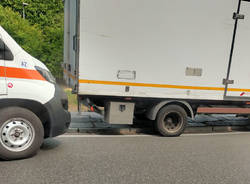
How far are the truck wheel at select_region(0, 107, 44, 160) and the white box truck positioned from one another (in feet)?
4.72

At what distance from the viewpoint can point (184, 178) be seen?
3.33 m

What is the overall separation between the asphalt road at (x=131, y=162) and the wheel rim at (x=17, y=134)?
0.88ft

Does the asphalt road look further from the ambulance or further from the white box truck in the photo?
the white box truck

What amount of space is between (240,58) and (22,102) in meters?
5.37

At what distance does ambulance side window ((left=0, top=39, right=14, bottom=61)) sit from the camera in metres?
3.39

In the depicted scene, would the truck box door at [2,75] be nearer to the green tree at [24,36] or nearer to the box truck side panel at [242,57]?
the box truck side panel at [242,57]

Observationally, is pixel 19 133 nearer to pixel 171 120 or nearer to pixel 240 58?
pixel 171 120

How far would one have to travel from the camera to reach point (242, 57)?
5.65m

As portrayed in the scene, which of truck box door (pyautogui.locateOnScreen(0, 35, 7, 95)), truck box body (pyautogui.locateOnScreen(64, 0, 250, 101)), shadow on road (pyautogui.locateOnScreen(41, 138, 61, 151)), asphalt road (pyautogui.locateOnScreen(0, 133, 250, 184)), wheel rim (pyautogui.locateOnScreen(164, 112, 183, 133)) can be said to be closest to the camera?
asphalt road (pyautogui.locateOnScreen(0, 133, 250, 184))

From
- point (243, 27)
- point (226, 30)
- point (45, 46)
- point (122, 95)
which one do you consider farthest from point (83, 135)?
point (45, 46)

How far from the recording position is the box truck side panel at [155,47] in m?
4.74

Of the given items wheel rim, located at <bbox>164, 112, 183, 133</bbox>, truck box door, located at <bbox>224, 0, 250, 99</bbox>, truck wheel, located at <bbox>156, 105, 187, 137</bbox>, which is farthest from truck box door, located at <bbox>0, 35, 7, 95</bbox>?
truck box door, located at <bbox>224, 0, 250, 99</bbox>

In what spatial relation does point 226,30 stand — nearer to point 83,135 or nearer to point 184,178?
point 184,178

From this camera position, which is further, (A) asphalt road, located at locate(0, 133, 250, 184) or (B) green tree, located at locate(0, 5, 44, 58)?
(B) green tree, located at locate(0, 5, 44, 58)
